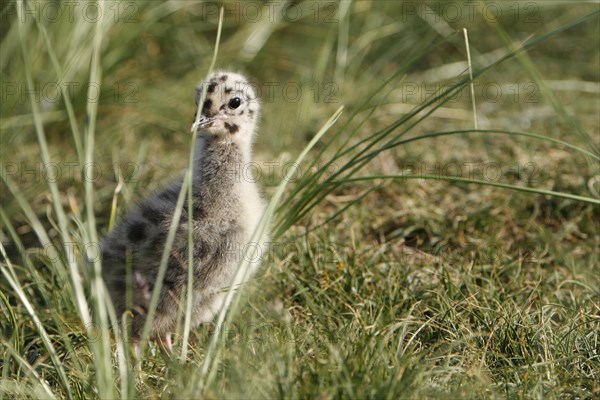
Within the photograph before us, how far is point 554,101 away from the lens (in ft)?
11.4

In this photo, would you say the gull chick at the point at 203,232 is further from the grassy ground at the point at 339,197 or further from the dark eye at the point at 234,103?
the grassy ground at the point at 339,197

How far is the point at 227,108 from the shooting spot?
3.39 m

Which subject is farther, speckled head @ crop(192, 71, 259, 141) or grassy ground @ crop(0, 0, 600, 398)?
speckled head @ crop(192, 71, 259, 141)

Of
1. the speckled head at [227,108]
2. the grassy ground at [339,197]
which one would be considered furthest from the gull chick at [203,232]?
the grassy ground at [339,197]

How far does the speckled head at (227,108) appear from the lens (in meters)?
3.35

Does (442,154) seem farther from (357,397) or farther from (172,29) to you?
(357,397)

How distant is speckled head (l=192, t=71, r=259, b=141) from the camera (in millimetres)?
3354

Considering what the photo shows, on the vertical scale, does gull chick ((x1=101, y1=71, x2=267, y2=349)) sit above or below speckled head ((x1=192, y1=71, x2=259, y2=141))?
below

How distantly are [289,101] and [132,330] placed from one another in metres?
2.55

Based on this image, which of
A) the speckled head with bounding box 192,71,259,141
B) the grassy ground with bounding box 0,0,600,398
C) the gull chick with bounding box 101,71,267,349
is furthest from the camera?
the speckled head with bounding box 192,71,259,141

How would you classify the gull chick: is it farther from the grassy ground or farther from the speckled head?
the grassy ground

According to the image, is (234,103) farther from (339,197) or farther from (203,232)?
(339,197)

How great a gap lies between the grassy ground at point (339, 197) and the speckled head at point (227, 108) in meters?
0.35

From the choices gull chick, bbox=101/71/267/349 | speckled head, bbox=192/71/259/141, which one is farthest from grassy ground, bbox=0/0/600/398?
speckled head, bbox=192/71/259/141
